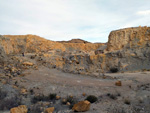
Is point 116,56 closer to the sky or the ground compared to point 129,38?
closer to the ground

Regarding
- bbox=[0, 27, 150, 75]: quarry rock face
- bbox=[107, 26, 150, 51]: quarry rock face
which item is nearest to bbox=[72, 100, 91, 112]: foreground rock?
bbox=[0, 27, 150, 75]: quarry rock face

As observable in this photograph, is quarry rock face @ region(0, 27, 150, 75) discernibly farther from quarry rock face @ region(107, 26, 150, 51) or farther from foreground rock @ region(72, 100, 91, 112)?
foreground rock @ region(72, 100, 91, 112)

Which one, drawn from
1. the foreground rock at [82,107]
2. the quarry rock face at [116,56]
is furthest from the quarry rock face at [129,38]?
the foreground rock at [82,107]

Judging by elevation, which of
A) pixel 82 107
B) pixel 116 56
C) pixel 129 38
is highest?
pixel 129 38

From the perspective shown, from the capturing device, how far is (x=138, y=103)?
502 cm

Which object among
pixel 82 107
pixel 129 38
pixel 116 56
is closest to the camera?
pixel 82 107

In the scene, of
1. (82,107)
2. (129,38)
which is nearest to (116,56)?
(129,38)

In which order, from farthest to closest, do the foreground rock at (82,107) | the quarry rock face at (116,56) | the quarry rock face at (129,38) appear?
the quarry rock face at (129,38) < the quarry rock face at (116,56) < the foreground rock at (82,107)

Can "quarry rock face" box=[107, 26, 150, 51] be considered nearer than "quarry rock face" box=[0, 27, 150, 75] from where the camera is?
No

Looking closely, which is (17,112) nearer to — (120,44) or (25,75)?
(25,75)

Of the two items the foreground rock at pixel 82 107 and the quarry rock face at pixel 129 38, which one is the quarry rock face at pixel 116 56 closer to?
the quarry rock face at pixel 129 38

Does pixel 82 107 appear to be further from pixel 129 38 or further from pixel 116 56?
pixel 129 38

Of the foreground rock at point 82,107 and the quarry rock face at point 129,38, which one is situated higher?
the quarry rock face at point 129,38

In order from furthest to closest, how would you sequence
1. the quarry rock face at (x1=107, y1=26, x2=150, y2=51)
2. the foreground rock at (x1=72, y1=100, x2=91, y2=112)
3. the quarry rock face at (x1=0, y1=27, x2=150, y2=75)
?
the quarry rock face at (x1=107, y1=26, x2=150, y2=51) < the quarry rock face at (x1=0, y1=27, x2=150, y2=75) < the foreground rock at (x1=72, y1=100, x2=91, y2=112)
